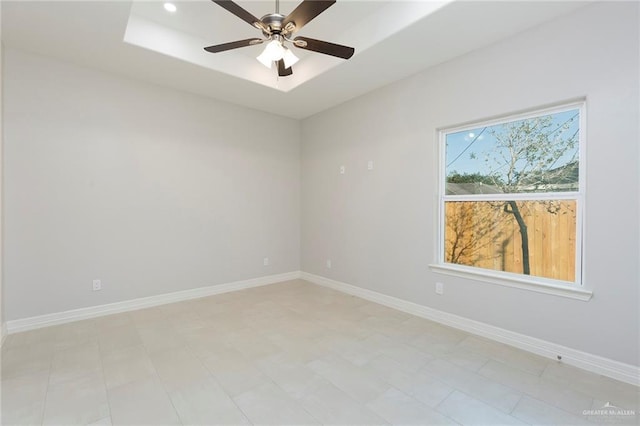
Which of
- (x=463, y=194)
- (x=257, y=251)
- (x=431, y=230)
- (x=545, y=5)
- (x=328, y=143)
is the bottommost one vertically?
(x=257, y=251)

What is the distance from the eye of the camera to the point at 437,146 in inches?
130

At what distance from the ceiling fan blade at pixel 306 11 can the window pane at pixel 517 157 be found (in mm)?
2103

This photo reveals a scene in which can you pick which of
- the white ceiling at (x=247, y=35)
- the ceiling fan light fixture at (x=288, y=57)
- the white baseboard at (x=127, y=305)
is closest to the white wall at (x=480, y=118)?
the white ceiling at (x=247, y=35)

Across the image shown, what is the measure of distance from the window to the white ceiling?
2.83 feet

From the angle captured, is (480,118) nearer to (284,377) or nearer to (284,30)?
(284,30)

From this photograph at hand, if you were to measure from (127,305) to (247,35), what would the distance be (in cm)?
344

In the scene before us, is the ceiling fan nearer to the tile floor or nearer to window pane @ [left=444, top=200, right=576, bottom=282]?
window pane @ [left=444, top=200, right=576, bottom=282]

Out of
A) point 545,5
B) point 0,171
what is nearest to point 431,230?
point 545,5

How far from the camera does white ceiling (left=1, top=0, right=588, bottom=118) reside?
7.87 ft

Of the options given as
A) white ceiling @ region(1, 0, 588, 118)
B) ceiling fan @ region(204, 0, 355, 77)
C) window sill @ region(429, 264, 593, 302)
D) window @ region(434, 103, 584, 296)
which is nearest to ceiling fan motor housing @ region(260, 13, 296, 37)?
ceiling fan @ region(204, 0, 355, 77)

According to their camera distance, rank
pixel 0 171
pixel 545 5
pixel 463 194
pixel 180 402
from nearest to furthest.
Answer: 1. pixel 180 402
2. pixel 545 5
3. pixel 0 171
4. pixel 463 194

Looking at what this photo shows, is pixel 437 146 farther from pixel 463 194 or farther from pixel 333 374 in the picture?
pixel 333 374

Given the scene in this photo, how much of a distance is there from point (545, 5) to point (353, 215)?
9.49 feet

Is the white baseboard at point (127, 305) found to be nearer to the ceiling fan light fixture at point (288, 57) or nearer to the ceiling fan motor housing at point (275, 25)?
the ceiling fan light fixture at point (288, 57)
